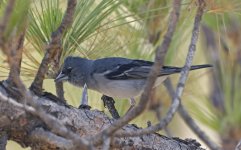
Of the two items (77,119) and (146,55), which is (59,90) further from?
(146,55)

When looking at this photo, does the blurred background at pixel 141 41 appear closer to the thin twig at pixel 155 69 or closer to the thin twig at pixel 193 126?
the thin twig at pixel 193 126

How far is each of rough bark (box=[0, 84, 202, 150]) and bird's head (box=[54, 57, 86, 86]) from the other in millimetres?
366

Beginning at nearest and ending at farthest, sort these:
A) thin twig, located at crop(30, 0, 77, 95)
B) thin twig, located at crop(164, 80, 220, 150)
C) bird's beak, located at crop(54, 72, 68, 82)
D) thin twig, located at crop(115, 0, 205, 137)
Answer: thin twig, located at crop(115, 0, 205, 137) < thin twig, located at crop(30, 0, 77, 95) < bird's beak, located at crop(54, 72, 68, 82) < thin twig, located at crop(164, 80, 220, 150)

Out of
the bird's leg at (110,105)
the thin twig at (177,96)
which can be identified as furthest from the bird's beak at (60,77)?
the thin twig at (177,96)

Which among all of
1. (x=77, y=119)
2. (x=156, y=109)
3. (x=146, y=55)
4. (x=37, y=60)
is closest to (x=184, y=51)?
(x=156, y=109)

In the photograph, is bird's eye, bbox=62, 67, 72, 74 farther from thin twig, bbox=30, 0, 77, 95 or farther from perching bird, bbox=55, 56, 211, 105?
thin twig, bbox=30, 0, 77, 95

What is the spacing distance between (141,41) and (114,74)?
0.17 m

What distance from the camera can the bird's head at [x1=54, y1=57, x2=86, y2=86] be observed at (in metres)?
1.94

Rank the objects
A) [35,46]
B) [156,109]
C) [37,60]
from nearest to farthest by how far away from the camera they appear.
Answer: [35,46] < [37,60] < [156,109]

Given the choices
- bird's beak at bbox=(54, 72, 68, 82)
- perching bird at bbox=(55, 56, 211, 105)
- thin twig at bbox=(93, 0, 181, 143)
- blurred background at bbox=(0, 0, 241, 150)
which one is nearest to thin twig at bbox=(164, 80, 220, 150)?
blurred background at bbox=(0, 0, 241, 150)

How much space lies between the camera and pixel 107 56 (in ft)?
6.57

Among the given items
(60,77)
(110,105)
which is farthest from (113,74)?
(60,77)

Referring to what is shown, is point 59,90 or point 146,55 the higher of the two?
point 146,55

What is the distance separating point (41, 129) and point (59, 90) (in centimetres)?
37
